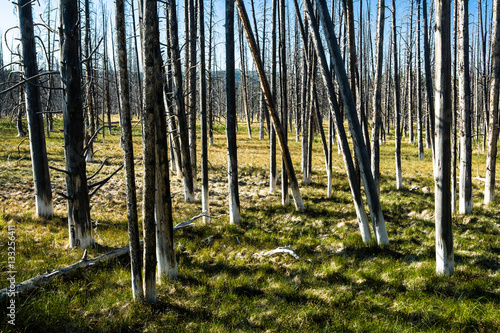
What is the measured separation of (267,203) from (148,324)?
571 cm

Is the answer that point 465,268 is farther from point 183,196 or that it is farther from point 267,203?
point 183,196

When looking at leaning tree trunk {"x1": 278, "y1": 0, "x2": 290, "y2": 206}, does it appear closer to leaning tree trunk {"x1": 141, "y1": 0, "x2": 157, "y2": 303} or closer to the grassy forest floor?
the grassy forest floor

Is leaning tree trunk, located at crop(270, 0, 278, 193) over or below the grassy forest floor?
over

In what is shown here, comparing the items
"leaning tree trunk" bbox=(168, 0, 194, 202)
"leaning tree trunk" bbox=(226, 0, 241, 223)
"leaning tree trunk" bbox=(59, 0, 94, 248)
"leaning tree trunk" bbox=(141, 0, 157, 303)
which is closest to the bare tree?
"leaning tree trunk" bbox=(141, 0, 157, 303)

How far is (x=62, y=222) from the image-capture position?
7.09 meters

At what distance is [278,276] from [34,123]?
21.9ft

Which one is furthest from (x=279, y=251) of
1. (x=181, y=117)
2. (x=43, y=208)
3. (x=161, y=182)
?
(x=43, y=208)

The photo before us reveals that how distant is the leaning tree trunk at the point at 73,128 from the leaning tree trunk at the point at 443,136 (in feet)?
19.0

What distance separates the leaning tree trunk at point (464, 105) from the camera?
6457mm

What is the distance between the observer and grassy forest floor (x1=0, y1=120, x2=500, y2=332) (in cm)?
357

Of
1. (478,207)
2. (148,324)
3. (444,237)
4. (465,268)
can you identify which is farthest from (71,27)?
(478,207)

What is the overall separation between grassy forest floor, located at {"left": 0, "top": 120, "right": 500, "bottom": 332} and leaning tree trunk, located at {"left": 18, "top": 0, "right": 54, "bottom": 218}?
1.70ft

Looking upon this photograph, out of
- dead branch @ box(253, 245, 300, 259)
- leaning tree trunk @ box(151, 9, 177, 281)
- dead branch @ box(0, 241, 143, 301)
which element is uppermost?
leaning tree trunk @ box(151, 9, 177, 281)

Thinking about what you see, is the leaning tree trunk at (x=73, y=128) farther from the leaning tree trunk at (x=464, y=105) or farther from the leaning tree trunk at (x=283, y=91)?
the leaning tree trunk at (x=464, y=105)
